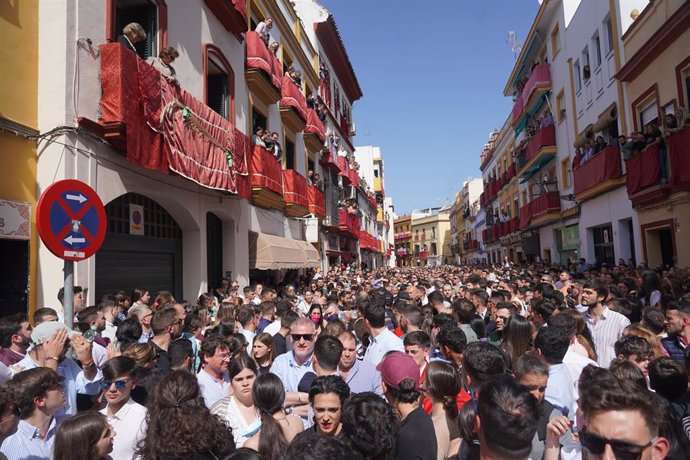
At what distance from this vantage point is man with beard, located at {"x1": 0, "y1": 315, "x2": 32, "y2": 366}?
13.9ft

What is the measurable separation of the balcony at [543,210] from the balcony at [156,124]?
601 inches

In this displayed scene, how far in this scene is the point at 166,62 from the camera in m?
8.74

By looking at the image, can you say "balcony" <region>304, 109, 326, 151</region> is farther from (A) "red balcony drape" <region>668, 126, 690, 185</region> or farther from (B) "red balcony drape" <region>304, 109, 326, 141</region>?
(A) "red balcony drape" <region>668, 126, 690, 185</region>

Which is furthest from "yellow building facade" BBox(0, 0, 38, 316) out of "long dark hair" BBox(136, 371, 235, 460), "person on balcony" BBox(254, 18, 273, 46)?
"person on balcony" BBox(254, 18, 273, 46)

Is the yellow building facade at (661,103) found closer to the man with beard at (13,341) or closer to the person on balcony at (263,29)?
the person on balcony at (263,29)

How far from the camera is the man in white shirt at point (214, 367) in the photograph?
414 cm

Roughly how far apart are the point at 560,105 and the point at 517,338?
18.8 m

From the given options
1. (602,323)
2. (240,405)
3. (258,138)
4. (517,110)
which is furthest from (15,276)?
(517,110)

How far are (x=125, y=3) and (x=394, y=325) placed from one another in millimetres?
7786

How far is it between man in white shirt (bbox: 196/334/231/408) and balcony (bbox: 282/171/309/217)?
38.6 feet

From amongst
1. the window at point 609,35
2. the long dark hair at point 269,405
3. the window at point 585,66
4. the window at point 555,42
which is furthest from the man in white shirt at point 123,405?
the window at point 555,42

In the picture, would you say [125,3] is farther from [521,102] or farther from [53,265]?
[521,102]

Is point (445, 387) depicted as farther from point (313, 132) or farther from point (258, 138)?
point (313, 132)

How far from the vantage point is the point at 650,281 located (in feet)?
28.4
